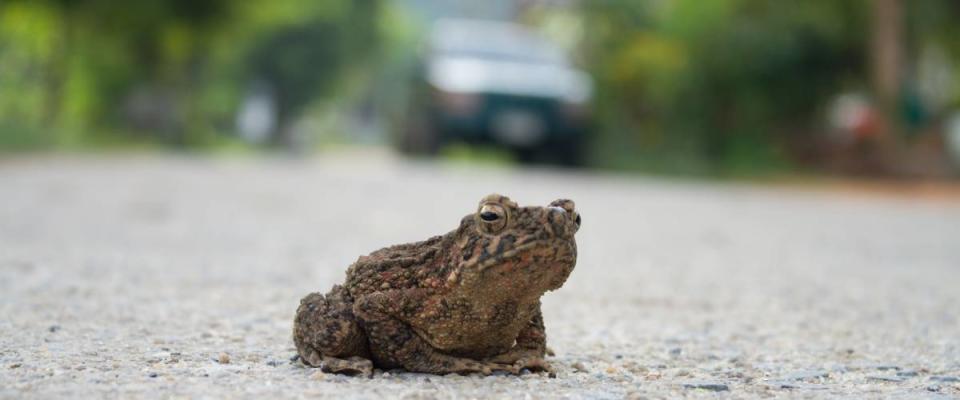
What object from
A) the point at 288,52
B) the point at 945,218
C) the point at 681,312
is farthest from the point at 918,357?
the point at 288,52

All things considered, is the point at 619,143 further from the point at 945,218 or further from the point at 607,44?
the point at 945,218

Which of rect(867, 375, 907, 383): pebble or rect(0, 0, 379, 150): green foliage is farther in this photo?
rect(0, 0, 379, 150): green foliage

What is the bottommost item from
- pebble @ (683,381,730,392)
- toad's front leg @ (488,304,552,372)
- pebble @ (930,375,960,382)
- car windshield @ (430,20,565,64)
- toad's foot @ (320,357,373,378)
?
toad's foot @ (320,357,373,378)

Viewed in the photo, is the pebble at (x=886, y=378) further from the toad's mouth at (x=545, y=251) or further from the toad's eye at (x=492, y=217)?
the toad's eye at (x=492, y=217)

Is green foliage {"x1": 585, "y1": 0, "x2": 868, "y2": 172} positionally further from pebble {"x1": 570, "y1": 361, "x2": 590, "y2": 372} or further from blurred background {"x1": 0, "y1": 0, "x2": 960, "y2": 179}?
pebble {"x1": 570, "y1": 361, "x2": 590, "y2": 372}

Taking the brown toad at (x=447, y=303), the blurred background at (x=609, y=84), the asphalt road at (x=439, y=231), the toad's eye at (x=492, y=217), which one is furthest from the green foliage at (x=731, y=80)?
the toad's eye at (x=492, y=217)

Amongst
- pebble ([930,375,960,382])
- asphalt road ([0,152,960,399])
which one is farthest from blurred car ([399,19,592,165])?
pebble ([930,375,960,382])

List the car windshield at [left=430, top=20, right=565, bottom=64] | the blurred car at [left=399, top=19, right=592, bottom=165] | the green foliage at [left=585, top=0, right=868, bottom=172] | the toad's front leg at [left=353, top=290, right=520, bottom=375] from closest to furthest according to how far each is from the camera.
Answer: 1. the toad's front leg at [left=353, top=290, right=520, bottom=375]
2. the blurred car at [left=399, top=19, right=592, bottom=165]
3. the car windshield at [left=430, top=20, right=565, bottom=64]
4. the green foliage at [left=585, top=0, right=868, bottom=172]
